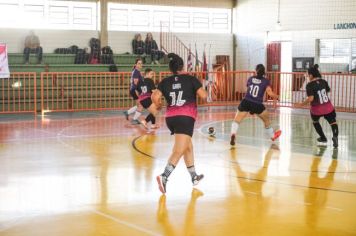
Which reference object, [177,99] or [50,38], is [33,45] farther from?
[177,99]

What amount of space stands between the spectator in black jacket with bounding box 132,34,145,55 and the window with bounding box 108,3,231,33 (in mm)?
853

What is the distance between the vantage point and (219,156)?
1319cm

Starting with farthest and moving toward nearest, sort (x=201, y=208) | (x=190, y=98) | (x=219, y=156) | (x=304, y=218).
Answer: (x=219, y=156) < (x=190, y=98) < (x=201, y=208) < (x=304, y=218)

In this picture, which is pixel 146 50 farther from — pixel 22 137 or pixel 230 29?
pixel 22 137

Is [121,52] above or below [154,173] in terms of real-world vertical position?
above

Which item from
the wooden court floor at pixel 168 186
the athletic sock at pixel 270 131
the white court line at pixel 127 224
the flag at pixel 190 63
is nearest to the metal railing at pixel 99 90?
the flag at pixel 190 63

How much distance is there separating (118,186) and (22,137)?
724 cm

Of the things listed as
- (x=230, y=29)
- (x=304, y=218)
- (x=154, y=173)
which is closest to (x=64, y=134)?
(x=154, y=173)

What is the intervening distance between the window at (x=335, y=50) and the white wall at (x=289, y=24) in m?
0.31

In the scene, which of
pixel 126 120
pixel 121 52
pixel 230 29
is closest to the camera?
pixel 126 120

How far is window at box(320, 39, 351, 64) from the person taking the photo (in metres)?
26.9

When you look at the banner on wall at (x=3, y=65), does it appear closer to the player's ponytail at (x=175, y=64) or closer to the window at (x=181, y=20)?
the window at (x=181, y=20)

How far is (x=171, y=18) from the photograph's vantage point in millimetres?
30531

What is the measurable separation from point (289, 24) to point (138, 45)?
7403 mm
